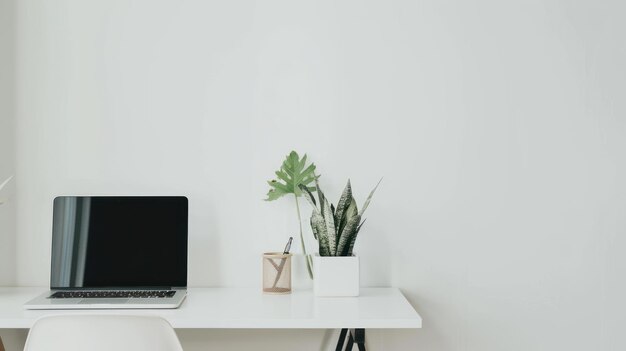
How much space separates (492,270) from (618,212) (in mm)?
446


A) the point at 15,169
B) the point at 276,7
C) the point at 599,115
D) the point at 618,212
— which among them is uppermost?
the point at 276,7

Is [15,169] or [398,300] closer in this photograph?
[398,300]

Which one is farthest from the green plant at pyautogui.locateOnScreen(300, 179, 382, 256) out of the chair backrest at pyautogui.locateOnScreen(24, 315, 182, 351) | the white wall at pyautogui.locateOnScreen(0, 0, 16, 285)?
the white wall at pyautogui.locateOnScreen(0, 0, 16, 285)

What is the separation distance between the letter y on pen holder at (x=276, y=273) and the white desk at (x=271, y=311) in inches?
1.1

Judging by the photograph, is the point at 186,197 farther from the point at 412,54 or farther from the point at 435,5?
the point at 435,5

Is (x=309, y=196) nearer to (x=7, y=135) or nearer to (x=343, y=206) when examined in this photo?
(x=343, y=206)

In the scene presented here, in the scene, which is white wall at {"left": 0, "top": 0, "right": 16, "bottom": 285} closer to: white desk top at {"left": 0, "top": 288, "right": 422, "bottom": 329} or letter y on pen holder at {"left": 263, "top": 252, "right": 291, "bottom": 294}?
white desk top at {"left": 0, "top": 288, "right": 422, "bottom": 329}

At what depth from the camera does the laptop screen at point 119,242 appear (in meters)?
1.91

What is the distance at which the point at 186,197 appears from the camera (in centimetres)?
198

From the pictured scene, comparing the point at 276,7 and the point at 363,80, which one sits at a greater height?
the point at 276,7

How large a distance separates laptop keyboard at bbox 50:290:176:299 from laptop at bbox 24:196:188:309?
17mm

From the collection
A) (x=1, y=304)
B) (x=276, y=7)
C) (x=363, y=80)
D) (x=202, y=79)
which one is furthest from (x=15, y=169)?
(x=363, y=80)

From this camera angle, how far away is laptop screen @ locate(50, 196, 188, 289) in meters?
1.91

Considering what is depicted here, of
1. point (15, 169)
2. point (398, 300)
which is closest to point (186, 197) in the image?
point (15, 169)
